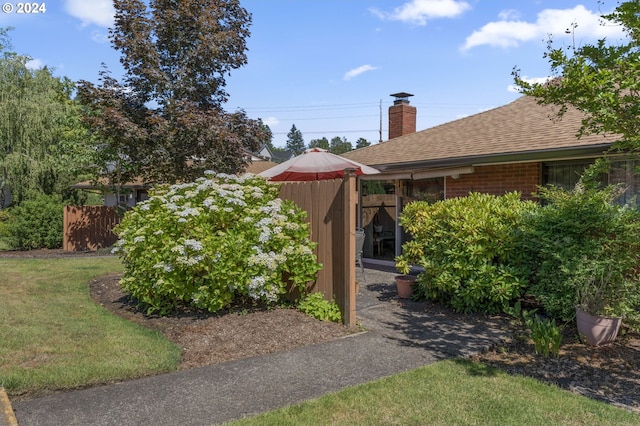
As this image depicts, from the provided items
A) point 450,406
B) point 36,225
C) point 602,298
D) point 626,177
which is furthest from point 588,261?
point 36,225

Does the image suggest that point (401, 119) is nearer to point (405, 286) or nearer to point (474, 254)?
point (405, 286)

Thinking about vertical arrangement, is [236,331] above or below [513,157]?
below

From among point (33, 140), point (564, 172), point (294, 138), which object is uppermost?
point (294, 138)

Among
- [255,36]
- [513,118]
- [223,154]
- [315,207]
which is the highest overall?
[255,36]

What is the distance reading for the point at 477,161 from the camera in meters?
9.00

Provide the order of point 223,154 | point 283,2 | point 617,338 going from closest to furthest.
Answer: point 617,338 < point 283,2 < point 223,154

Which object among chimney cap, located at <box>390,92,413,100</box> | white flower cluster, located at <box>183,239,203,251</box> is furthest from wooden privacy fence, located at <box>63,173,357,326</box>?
chimney cap, located at <box>390,92,413,100</box>

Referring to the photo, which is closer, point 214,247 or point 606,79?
point 606,79

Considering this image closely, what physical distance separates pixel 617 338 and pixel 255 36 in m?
11.6

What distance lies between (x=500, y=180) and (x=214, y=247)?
624 centimetres

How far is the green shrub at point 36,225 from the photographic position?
15445mm

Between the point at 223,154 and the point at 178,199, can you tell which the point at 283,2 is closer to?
the point at 223,154

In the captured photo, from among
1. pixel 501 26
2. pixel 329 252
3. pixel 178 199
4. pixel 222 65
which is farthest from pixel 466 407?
pixel 501 26

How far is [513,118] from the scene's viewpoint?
36.4ft
